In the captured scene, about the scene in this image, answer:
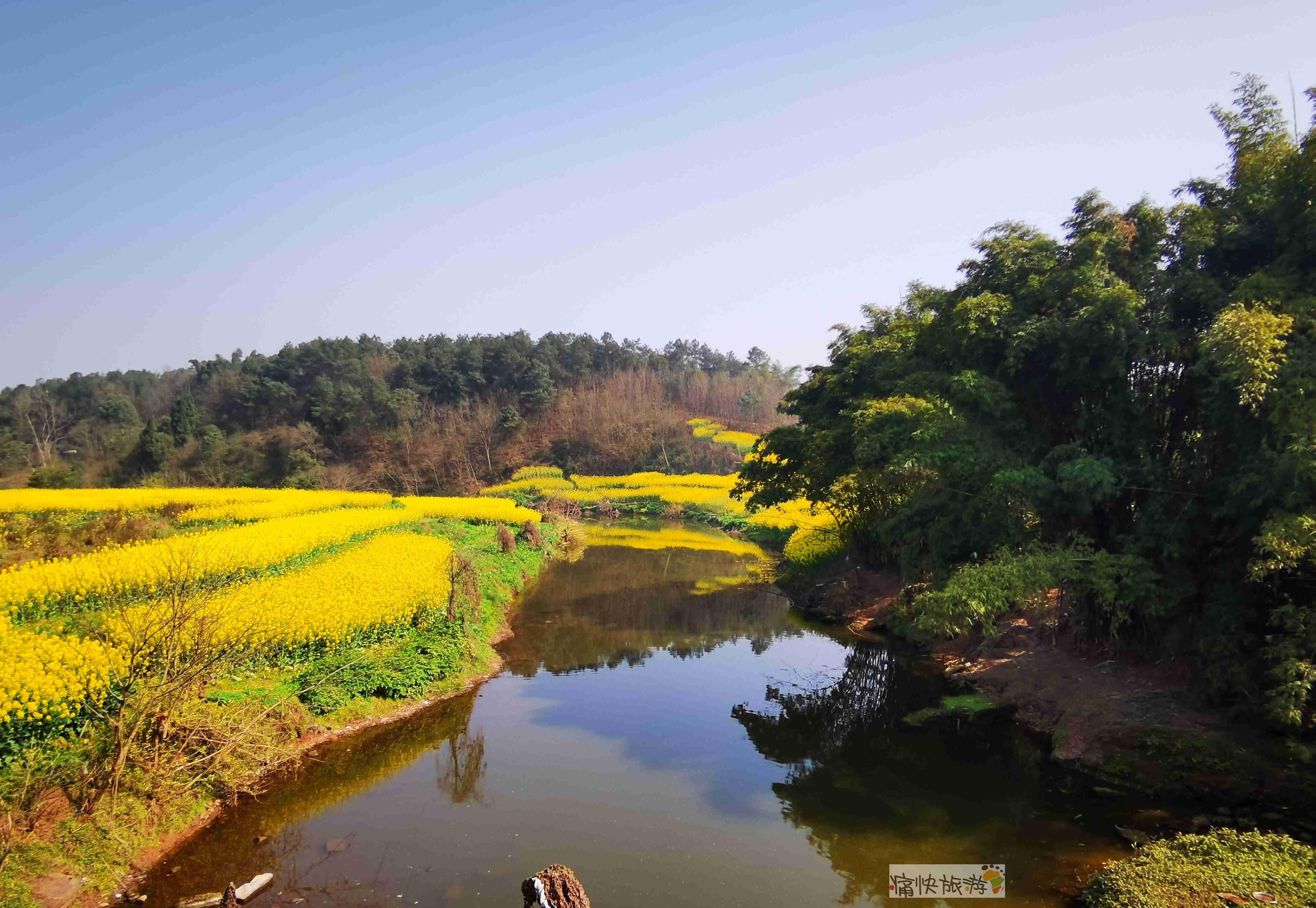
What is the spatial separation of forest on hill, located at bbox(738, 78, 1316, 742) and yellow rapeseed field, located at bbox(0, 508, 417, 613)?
36.0 ft

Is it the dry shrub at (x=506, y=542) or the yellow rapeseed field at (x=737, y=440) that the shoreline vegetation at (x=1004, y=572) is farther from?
the yellow rapeseed field at (x=737, y=440)

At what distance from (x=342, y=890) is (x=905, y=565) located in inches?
468

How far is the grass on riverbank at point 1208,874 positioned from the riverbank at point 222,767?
8680 millimetres

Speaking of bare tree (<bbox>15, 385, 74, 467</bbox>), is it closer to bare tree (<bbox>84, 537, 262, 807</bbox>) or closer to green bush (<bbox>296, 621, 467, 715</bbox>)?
green bush (<bbox>296, 621, 467, 715</bbox>)

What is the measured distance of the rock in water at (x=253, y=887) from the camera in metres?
6.47

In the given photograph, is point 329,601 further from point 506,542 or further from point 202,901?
point 506,542

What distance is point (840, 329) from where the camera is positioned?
20.1m

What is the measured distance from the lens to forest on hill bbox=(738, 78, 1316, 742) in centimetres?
827

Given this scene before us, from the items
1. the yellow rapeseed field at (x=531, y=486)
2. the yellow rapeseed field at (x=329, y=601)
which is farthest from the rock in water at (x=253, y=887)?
the yellow rapeseed field at (x=531, y=486)

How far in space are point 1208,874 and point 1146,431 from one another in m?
6.72

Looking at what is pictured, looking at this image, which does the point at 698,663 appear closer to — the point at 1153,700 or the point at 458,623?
the point at 458,623

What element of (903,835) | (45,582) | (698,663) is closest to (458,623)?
(698,663)

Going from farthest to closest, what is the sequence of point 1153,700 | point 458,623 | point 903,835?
point 458,623 → point 1153,700 → point 903,835

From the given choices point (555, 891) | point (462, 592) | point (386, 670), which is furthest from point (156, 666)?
point (462, 592)
